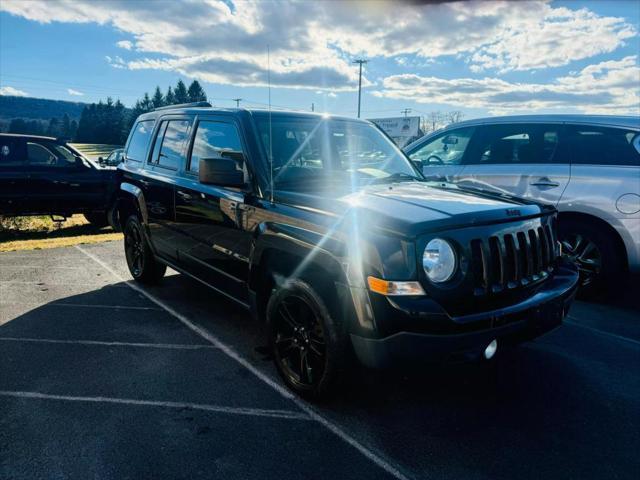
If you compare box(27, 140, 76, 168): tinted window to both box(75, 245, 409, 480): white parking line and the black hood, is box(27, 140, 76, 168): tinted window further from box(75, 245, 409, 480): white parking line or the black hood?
the black hood

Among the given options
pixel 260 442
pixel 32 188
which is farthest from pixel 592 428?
pixel 32 188

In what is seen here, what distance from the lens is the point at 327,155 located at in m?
3.79

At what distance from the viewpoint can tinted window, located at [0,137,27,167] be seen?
30.5 ft

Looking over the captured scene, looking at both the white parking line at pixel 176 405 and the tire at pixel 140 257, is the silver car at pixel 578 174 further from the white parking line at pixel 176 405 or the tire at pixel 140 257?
the tire at pixel 140 257

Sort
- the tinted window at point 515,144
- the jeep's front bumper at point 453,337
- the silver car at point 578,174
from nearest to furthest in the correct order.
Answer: the jeep's front bumper at point 453,337, the silver car at point 578,174, the tinted window at point 515,144

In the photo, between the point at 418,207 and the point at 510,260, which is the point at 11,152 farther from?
the point at 510,260

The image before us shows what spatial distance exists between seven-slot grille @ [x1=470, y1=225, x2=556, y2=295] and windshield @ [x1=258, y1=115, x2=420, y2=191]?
1.16 metres

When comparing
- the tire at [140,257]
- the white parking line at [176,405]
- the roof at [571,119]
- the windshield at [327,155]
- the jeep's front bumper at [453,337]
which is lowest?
the white parking line at [176,405]

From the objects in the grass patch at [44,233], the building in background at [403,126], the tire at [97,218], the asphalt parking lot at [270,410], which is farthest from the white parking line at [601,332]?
the building in background at [403,126]

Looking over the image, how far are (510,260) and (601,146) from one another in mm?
3317

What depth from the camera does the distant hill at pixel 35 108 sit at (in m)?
140

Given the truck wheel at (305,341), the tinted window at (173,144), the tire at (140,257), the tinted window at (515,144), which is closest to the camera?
the truck wheel at (305,341)

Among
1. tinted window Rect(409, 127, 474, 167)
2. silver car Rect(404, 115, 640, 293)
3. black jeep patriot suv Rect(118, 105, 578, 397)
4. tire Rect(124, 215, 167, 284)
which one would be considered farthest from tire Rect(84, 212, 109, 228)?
silver car Rect(404, 115, 640, 293)

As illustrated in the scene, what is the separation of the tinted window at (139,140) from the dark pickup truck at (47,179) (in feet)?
11.8
